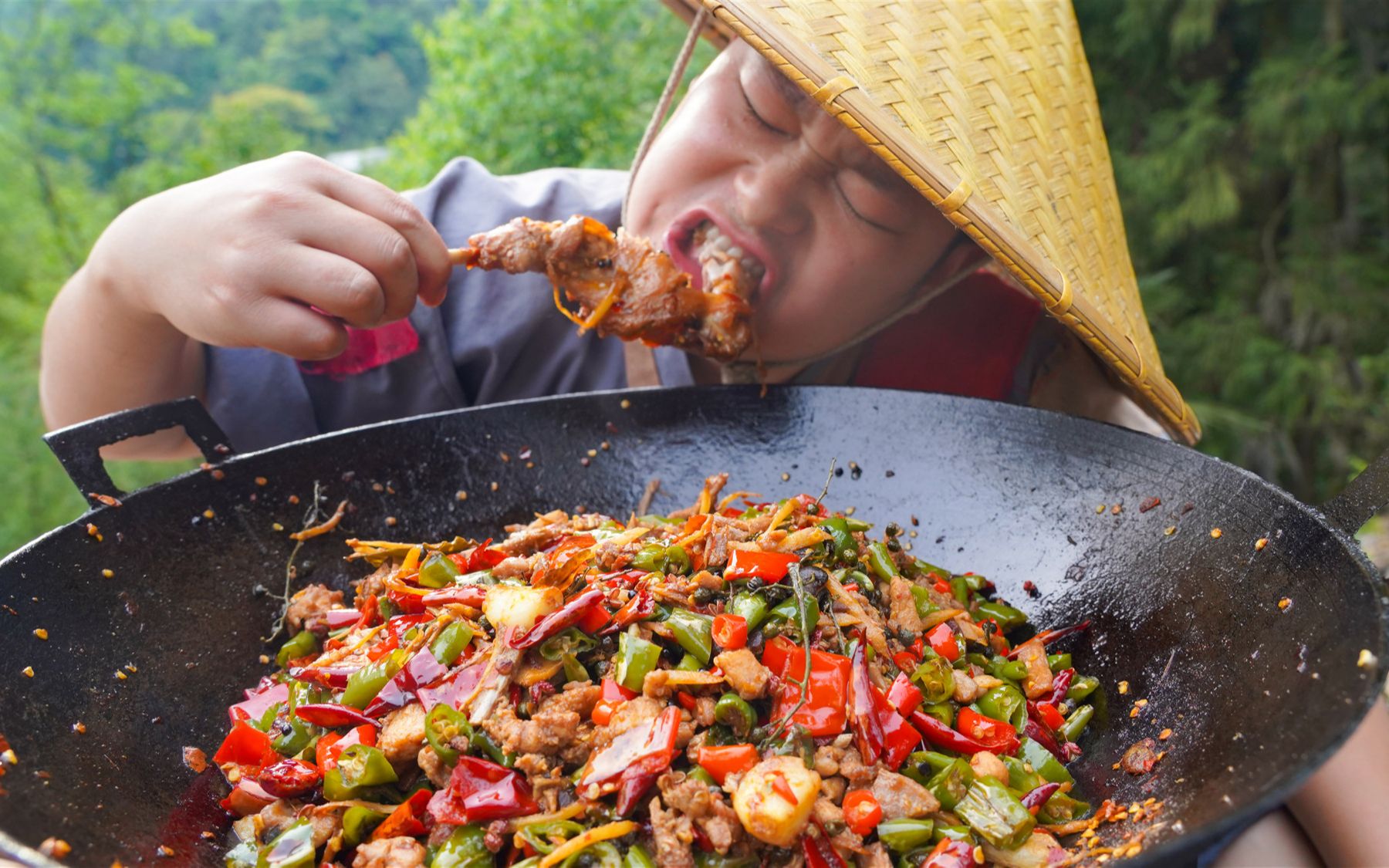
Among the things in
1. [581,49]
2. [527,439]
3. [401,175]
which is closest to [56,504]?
[401,175]

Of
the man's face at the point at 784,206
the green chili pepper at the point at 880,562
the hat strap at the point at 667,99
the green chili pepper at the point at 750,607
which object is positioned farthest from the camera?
the hat strap at the point at 667,99

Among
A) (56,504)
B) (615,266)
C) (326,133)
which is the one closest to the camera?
(615,266)

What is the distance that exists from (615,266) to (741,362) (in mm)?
645

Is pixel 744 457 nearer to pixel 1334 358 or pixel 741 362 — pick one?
pixel 741 362

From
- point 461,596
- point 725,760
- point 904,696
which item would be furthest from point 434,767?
point 904,696

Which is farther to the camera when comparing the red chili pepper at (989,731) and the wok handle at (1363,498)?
the red chili pepper at (989,731)

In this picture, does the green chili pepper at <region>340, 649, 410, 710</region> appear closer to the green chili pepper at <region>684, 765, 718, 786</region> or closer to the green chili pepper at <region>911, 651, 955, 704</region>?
the green chili pepper at <region>684, 765, 718, 786</region>

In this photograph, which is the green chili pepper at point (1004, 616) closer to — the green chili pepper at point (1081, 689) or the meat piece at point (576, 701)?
the green chili pepper at point (1081, 689)

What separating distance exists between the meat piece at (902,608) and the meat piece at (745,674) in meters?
0.39

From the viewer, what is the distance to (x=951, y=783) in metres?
1.73

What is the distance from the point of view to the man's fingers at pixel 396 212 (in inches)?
89.3

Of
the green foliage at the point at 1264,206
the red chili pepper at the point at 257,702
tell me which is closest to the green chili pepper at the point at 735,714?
the red chili pepper at the point at 257,702

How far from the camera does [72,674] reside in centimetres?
183

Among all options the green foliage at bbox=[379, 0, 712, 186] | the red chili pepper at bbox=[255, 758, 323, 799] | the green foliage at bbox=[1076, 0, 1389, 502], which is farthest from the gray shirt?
the green foliage at bbox=[1076, 0, 1389, 502]
